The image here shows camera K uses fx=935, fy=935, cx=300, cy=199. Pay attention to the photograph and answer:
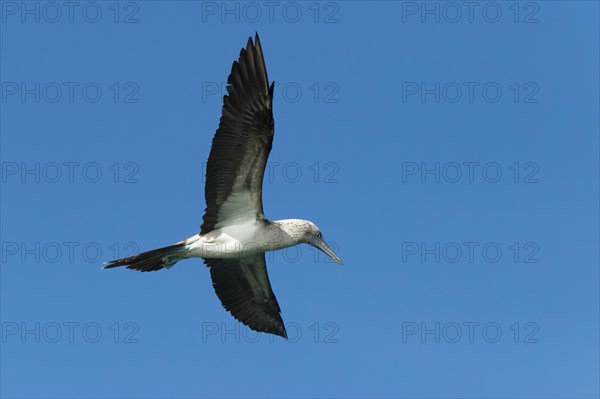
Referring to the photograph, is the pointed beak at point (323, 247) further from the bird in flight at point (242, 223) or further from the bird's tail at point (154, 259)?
the bird's tail at point (154, 259)

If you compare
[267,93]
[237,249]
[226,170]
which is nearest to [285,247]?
[237,249]

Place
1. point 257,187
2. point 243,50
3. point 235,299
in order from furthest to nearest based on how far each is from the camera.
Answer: point 235,299
point 257,187
point 243,50

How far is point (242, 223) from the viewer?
49.2ft

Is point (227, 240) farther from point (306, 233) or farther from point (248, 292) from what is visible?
point (248, 292)

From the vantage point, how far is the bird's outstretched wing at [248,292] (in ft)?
52.9

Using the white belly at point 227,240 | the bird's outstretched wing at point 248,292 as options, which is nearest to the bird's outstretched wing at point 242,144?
the white belly at point 227,240

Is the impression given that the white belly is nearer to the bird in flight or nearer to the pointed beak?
the bird in flight

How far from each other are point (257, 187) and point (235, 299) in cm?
273

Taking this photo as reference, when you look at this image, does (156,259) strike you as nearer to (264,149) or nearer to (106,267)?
(106,267)

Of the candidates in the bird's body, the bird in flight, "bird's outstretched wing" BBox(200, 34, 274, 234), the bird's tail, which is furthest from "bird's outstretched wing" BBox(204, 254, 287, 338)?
"bird's outstretched wing" BBox(200, 34, 274, 234)

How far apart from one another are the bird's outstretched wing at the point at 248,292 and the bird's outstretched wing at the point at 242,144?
1379 mm

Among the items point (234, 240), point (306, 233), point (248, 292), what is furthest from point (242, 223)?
point (248, 292)

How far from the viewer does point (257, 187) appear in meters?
14.6

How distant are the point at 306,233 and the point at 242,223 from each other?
1.22 meters
